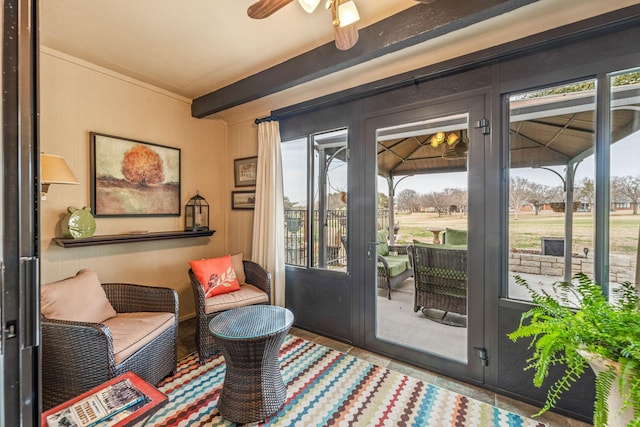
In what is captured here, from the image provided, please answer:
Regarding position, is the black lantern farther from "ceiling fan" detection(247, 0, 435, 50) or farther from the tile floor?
"ceiling fan" detection(247, 0, 435, 50)

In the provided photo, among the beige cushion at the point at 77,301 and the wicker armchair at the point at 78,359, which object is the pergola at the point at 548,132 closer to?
the wicker armchair at the point at 78,359

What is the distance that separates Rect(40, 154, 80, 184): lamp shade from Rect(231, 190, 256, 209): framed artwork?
178cm

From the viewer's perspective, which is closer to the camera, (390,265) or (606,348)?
(606,348)

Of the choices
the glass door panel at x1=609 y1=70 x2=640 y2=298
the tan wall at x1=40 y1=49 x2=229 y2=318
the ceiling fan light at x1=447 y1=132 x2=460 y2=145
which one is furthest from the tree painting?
the glass door panel at x1=609 y1=70 x2=640 y2=298

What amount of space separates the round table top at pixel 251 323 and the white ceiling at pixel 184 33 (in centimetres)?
213

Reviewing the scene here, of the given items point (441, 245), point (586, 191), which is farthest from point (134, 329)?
point (586, 191)

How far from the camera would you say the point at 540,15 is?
5.84 ft

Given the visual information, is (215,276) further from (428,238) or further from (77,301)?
(428,238)

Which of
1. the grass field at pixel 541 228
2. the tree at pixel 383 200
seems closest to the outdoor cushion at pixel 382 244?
the grass field at pixel 541 228

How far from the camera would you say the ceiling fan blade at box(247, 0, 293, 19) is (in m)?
1.46

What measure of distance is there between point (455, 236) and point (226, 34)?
245 centimetres

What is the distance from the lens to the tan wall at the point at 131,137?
2436mm

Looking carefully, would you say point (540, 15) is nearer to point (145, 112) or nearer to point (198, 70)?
point (198, 70)

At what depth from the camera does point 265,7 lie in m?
1.51
